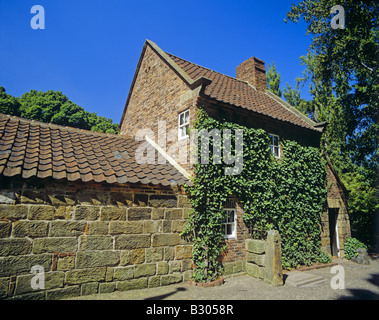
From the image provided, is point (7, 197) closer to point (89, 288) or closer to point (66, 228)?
point (66, 228)

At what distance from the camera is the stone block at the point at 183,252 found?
22.7ft

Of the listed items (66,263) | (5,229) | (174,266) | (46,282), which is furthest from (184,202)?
(5,229)

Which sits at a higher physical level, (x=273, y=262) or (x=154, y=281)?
(x=273, y=262)

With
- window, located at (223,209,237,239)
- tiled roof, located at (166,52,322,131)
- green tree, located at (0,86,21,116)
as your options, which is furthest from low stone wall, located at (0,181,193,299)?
green tree, located at (0,86,21,116)

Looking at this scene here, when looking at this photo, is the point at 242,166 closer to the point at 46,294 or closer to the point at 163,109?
the point at 163,109

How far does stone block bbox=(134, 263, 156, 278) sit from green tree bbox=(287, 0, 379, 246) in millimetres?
12408

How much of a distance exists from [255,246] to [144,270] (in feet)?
12.3

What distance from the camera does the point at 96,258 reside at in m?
5.82

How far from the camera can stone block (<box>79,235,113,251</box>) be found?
18.8 ft

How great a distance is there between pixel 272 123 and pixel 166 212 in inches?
246

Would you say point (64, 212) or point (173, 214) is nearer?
point (64, 212)

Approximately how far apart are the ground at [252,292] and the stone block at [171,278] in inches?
5.3

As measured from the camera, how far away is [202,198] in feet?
24.5

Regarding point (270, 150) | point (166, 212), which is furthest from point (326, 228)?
point (166, 212)
